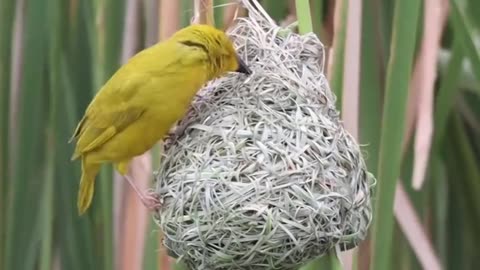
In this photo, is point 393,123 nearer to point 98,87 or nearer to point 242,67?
point 242,67

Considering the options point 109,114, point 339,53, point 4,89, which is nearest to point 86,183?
point 109,114

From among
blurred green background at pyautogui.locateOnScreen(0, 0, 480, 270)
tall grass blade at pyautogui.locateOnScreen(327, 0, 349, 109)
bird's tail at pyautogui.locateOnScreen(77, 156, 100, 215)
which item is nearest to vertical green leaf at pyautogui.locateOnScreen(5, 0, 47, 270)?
blurred green background at pyautogui.locateOnScreen(0, 0, 480, 270)

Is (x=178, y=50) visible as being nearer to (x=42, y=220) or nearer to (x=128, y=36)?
(x=128, y=36)

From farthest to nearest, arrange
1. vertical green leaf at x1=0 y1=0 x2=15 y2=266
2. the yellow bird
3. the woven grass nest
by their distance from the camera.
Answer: vertical green leaf at x1=0 y1=0 x2=15 y2=266 → the yellow bird → the woven grass nest

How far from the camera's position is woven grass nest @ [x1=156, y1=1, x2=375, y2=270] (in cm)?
112

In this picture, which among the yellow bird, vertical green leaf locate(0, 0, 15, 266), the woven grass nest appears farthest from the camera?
vertical green leaf locate(0, 0, 15, 266)

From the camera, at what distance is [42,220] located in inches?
60.6

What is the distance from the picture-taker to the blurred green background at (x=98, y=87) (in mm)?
1305

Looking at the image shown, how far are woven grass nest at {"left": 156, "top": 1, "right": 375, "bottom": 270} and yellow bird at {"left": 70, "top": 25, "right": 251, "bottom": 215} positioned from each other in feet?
0.09

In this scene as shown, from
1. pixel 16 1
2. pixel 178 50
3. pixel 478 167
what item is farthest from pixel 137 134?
pixel 478 167

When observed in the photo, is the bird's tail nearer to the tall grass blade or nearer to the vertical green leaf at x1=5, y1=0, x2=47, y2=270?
the vertical green leaf at x1=5, y1=0, x2=47, y2=270

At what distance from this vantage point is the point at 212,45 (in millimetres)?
1216

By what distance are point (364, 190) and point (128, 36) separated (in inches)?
16.7

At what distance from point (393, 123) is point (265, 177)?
0.51 ft
